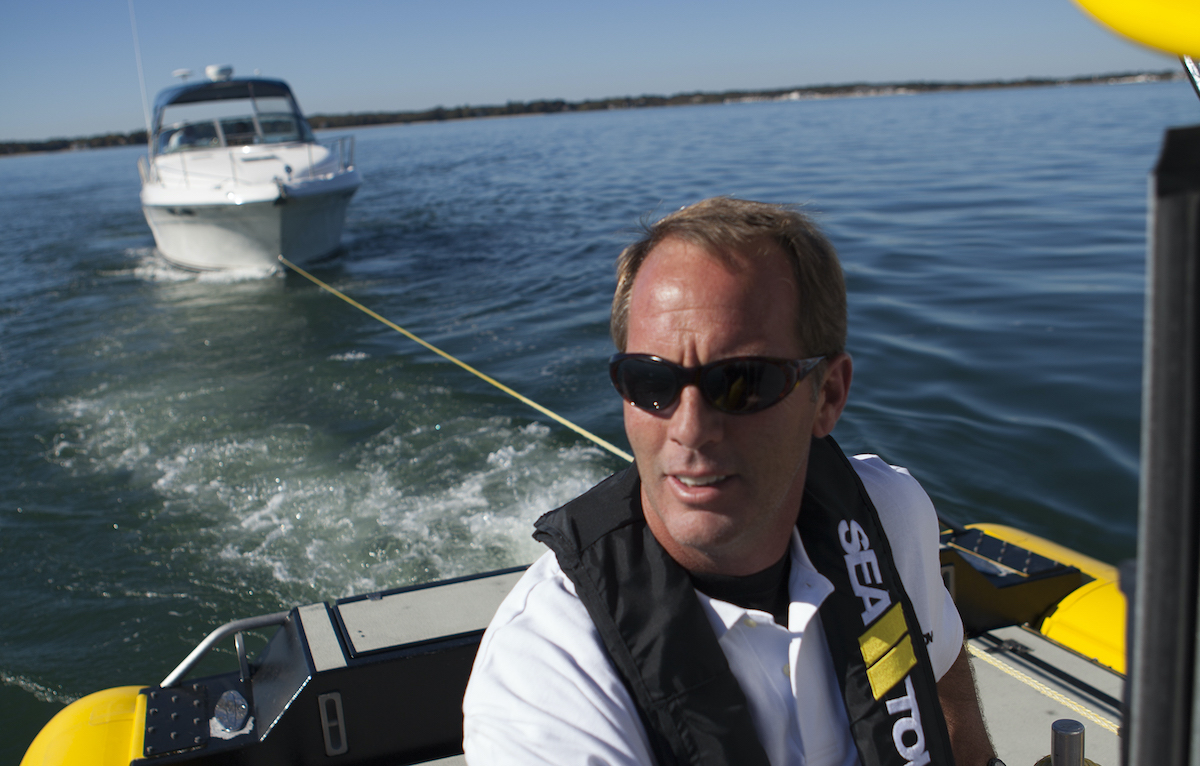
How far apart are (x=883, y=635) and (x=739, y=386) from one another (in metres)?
0.48

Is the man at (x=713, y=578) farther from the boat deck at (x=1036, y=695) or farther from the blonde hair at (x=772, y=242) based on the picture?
the boat deck at (x=1036, y=695)

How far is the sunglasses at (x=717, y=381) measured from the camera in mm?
1232

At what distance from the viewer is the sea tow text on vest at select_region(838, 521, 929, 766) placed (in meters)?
1.31

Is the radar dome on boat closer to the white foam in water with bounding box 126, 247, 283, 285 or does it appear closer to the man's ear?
the white foam in water with bounding box 126, 247, 283, 285

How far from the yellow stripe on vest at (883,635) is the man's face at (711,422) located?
24cm

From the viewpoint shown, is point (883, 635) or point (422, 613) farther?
point (422, 613)

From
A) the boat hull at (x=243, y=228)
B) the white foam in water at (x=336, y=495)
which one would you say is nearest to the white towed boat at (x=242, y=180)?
the boat hull at (x=243, y=228)

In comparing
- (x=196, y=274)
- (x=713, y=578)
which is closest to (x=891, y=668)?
(x=713, y=578)

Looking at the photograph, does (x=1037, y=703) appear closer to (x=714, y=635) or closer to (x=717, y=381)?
(x=714, y=635)

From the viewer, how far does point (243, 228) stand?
11102mm

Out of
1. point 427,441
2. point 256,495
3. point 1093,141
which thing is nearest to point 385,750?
point 256,495

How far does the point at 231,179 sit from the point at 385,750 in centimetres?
1079

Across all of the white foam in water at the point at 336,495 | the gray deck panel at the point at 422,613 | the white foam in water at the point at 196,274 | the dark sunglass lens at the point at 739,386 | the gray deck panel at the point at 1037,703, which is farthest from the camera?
the white foam in water at the point at 196,274

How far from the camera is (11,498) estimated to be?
17.1 ft
